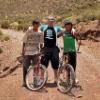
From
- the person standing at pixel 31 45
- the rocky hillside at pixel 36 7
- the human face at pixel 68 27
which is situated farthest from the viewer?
the rocky hillside at pixel 36 7

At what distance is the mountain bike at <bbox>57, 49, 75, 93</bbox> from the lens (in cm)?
1173

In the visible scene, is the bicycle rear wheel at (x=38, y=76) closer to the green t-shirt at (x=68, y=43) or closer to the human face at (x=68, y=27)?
the green t-shirt at (x=68, y=43)

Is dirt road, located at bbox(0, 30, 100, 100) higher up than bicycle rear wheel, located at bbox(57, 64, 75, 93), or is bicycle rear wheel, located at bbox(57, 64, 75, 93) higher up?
bicycle rear wheel, located at bbox(57, 64, 75, 93)

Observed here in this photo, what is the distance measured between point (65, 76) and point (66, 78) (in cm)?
10

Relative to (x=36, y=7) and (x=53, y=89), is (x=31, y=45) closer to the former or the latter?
(x=53, y=89)

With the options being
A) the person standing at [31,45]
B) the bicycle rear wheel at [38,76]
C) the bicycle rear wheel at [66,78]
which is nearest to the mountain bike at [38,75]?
the bicycle rear wheel at [38,76]

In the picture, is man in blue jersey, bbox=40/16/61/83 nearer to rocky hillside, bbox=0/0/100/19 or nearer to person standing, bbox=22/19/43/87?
person standing, bbox=22/19/43/87

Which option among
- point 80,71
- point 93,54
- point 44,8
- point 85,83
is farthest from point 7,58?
point 44,8

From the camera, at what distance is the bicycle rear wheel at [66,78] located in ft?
38.4

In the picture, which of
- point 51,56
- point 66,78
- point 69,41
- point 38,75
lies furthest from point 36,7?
point 66,78

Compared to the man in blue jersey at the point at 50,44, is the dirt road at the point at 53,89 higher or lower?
lower

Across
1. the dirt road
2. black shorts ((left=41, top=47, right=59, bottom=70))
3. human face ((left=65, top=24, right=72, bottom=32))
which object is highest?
human face ((left=65, top=24, right=72, bottom=32))

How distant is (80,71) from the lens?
48.5ft

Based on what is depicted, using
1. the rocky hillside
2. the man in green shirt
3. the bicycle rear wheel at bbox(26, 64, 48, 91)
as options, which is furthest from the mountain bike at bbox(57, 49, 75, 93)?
the rocky hillside
